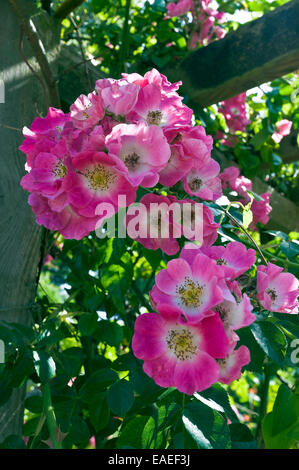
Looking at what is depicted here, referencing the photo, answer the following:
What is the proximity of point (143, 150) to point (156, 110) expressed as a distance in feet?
0.29

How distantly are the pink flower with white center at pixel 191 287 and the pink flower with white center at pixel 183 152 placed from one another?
13cm

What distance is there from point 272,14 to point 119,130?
2.94 ft

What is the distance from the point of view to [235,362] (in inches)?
24.6

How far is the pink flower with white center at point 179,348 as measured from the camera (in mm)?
580

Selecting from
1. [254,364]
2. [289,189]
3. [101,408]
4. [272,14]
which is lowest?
[289,189]

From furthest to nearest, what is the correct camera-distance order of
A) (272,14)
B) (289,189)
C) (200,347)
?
(289,189), (272,14), (200,347)

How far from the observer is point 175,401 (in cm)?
78

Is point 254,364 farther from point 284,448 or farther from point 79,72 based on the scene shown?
point 79,72

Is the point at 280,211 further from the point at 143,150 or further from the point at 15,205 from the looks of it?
the point at 143,150

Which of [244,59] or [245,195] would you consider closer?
[245,195]

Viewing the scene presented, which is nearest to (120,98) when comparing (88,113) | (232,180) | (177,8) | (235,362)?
(88,113)

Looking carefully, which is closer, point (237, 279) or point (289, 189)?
point (237, 279)

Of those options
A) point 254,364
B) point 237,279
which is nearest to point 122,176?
point 237,279
